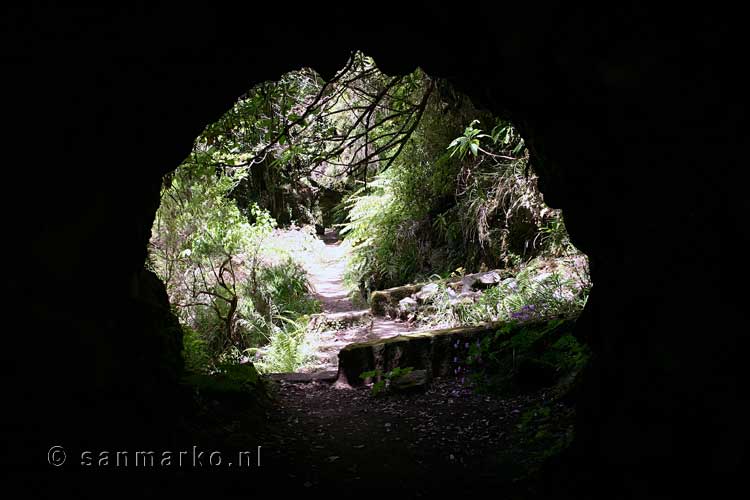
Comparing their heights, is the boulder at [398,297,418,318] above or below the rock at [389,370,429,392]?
above

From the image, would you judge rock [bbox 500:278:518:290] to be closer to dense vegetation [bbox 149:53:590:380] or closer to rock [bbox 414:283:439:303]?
dense vegetation [bbox 149:53:590:380]

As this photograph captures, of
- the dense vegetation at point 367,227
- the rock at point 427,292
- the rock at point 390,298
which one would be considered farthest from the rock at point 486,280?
the rock at point 390,298

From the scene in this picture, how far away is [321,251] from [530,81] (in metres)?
13.4

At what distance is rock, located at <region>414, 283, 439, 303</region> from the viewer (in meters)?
9.42

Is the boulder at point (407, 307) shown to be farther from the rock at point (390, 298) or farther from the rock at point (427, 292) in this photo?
the rock at point (390, 298)

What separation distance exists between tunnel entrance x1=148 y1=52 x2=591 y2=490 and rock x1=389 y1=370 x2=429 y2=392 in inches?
1.0

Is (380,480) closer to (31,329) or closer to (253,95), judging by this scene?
(31,329)

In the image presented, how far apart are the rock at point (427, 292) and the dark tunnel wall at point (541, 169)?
5.62 metres

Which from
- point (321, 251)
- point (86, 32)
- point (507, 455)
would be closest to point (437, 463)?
point (507, 455)

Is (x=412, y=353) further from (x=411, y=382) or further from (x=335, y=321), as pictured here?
(x=335, y=321)

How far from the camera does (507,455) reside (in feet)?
13.4

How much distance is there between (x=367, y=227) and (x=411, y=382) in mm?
7550

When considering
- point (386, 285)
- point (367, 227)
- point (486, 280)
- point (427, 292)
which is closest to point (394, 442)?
point (486, 280)

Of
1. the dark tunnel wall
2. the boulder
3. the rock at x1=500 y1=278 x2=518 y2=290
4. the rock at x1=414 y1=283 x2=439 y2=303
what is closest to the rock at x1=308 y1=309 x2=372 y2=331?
the boulder
